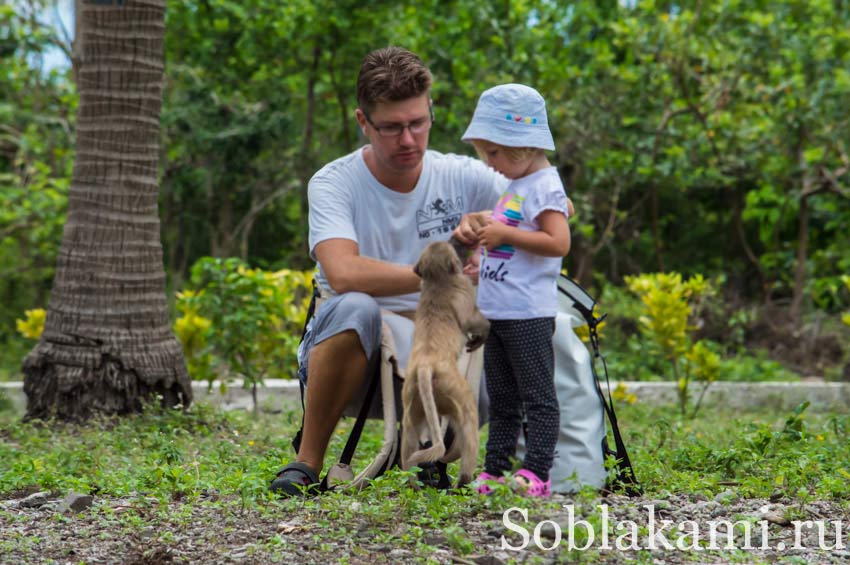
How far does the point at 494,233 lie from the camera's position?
167 inches

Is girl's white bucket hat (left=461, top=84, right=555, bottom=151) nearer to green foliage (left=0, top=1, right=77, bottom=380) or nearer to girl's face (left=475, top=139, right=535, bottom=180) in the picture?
girl's face (left=475, top=139, right=535, bottom=180)

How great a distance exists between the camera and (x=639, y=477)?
15.3 feet

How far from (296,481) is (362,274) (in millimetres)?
921

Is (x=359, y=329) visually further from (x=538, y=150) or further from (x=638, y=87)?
(x=638, y=87)

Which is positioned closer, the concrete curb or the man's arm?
the man's arm

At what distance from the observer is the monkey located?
13.2ft

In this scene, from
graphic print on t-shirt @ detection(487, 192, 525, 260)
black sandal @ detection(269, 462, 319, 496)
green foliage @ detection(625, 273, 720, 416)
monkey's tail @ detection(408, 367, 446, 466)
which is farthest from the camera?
green foliage @ detection(625, 273, 720, 416)

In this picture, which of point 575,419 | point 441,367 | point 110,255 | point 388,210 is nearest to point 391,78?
point 388,210

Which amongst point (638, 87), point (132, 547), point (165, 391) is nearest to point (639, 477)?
point (132, 547)

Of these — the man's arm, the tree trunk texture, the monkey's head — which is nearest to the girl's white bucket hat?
the monkey's head

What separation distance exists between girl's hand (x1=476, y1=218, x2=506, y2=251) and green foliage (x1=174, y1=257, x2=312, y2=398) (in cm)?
328

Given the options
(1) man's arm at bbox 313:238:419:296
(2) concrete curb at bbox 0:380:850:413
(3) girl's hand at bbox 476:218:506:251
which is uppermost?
(3) girl's hand at bbox 476:218:506:251

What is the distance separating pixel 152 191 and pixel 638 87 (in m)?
6.18

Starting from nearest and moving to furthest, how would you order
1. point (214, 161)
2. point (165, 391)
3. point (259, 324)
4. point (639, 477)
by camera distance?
1. point (639, 477)
2. point (165, 391)
3. point (259, 324)
4. point (214, 161)
